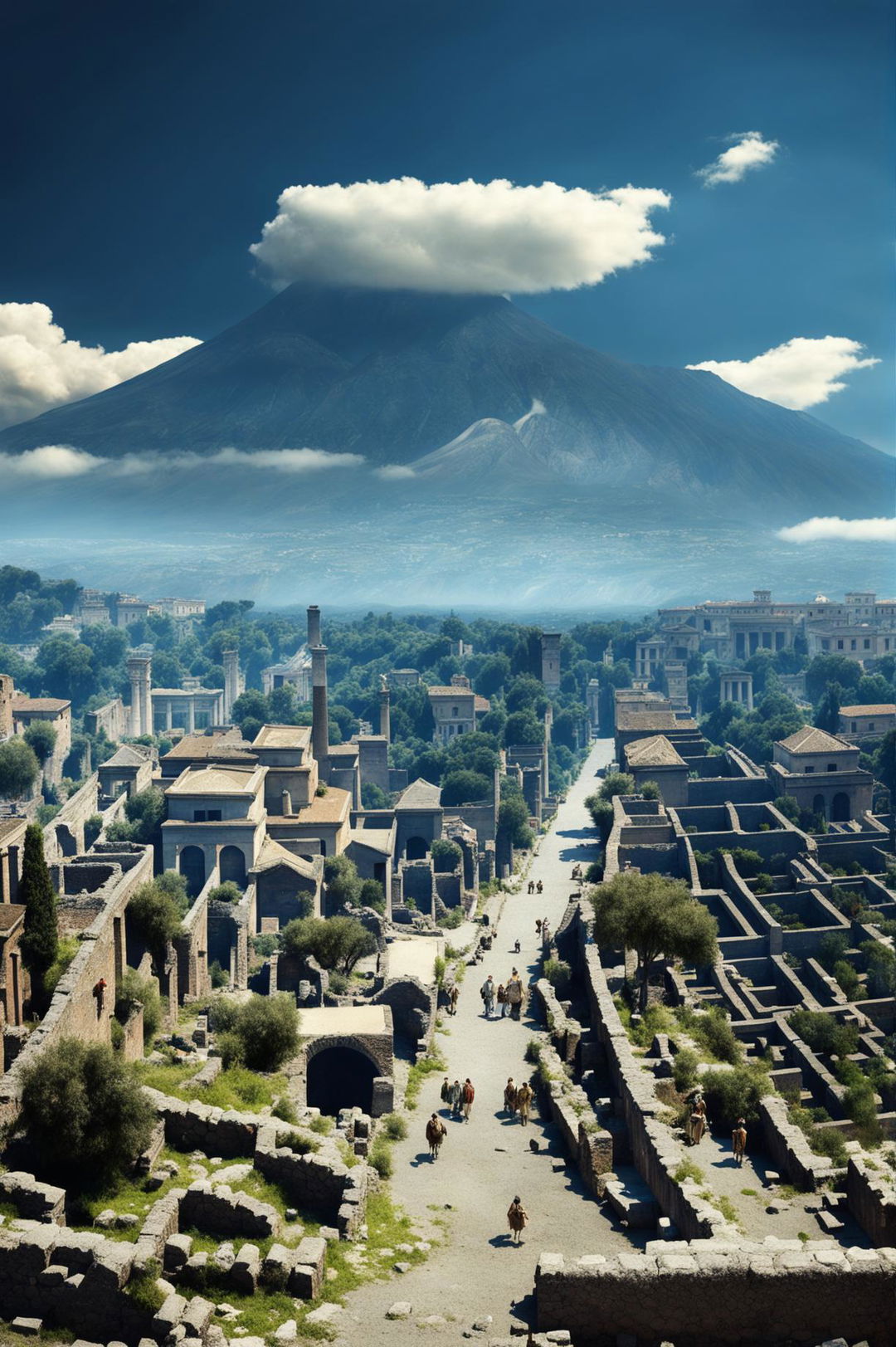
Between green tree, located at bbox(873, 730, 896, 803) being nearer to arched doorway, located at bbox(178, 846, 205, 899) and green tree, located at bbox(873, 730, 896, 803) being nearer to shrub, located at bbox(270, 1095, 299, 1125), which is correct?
arched doorway, located at bbox(178, 846, 205, 899)

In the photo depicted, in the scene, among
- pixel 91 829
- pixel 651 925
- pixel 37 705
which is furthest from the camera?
pixel 37 705

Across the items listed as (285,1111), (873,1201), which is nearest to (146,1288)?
(285,1111)

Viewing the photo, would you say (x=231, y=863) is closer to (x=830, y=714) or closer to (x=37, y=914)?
(x=37, y=914)

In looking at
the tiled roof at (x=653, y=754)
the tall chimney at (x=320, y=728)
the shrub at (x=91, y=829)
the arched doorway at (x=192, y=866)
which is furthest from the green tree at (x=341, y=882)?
the tiled roof at (x=653, y=754)

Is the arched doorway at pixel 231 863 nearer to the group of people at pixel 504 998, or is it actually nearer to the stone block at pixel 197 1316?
the group of people at pixel 504 998

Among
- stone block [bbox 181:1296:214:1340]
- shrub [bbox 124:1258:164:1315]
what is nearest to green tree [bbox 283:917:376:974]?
shrub [bbox 124:1258:164:1315]

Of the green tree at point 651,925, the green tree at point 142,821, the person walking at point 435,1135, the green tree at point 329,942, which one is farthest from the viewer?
the green tree at point 142,821

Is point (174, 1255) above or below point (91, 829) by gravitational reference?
above
